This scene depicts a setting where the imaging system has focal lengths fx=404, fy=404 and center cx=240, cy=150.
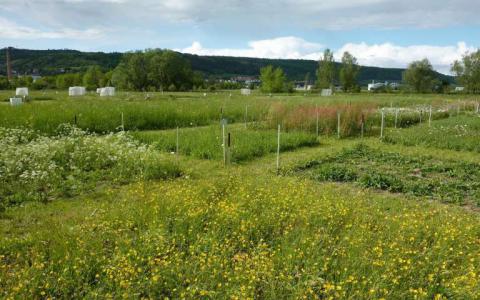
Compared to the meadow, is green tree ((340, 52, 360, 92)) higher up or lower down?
higher up

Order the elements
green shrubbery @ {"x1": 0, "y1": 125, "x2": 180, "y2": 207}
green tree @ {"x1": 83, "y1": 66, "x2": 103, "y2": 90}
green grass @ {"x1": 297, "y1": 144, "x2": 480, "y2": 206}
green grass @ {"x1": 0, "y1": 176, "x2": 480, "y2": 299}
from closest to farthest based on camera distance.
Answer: green grass @ {"x1": 0, "y1": 176, "x2": 480, "y2": 299} < green shrubbery @ {"x1": 0, "y1": 125, "x2": 180, "y2": 207} < green grass @ {"x1": 297, "y1": 144, "x2": 480, "y2": 206} < green tree @ {"x1": 83, "y1": 66, "x2": 103, "y2": 90}

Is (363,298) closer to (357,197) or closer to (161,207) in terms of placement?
(161,207)

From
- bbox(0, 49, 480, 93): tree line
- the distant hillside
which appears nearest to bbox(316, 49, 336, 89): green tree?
Result: bbox(0, 49, 480, 93): tree line

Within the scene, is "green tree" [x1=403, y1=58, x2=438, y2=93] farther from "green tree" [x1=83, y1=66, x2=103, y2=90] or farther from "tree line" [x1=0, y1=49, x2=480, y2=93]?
"green tree" [x1=83, y1=66, x2=103, y2=90]

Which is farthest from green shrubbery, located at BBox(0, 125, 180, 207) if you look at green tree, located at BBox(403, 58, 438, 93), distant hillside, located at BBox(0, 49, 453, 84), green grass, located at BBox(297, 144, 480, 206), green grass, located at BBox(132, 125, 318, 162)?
distant hillside, located at BBox(0, 49, 453, 84)

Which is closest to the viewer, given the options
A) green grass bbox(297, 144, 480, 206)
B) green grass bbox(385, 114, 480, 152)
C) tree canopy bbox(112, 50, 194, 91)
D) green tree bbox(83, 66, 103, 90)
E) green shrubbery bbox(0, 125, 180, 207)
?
green shrubbery bbox(0, 125, 180, 207)

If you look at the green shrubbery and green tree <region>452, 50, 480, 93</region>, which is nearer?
the green shrubbery

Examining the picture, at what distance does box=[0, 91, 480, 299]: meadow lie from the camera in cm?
445

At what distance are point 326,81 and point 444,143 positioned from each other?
76784 millimetres

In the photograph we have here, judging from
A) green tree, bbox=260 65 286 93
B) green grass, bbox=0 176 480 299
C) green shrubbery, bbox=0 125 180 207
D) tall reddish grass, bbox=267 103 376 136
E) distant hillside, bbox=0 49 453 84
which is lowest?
green grass, bbox=0 176 480 299

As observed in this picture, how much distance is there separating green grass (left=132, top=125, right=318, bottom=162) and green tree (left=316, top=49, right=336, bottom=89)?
76.8 m

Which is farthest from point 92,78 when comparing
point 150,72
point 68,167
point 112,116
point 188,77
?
point 68,167

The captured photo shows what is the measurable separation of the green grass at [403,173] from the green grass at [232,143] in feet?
6.88

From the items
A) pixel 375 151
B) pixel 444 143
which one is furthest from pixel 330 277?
pixel 444 143
